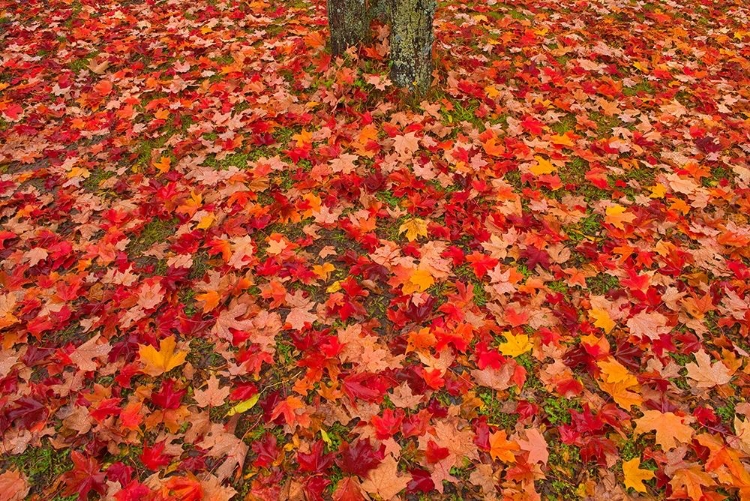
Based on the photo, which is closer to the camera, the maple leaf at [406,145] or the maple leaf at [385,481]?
the maple leaf at [385,481]

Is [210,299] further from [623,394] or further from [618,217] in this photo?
[618,217]

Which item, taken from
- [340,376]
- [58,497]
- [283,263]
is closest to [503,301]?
[340,376]

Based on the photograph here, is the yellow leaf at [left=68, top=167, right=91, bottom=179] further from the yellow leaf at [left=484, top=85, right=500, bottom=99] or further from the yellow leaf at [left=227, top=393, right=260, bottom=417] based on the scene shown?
the yellow leaf at [left=484, top=85, right=500, bottom=99]

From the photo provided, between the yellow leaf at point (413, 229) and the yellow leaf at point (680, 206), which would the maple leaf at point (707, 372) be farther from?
the yellow leaf at point (413, 229)

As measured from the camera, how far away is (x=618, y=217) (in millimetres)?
3484

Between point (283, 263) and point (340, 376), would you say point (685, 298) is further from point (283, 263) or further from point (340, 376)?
point (283, 263)

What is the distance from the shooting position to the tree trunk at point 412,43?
4004 millimetres

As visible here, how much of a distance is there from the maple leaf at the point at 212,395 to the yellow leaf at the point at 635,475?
2134mm

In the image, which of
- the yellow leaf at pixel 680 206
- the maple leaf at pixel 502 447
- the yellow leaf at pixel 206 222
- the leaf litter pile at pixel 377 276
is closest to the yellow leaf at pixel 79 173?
the leaf litter pile at pixel 377 276

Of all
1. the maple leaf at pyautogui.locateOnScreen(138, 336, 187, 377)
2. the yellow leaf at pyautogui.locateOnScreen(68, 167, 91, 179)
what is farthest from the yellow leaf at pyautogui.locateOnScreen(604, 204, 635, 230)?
the yellow leaf at pyautogui.locateOnScreen(68, 167, 91, 179)

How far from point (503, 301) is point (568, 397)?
0.71 m

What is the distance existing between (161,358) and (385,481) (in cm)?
149

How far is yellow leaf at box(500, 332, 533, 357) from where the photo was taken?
2.72 m

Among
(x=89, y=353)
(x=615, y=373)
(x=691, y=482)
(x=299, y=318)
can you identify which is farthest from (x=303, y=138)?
(x=691, y=482)
